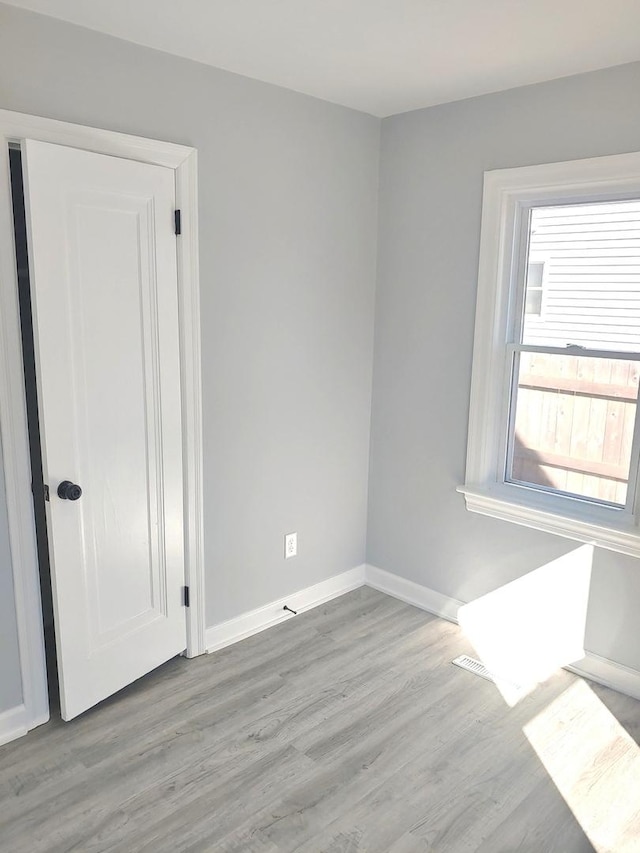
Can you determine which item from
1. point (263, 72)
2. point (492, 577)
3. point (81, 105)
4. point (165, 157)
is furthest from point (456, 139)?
point (492, 577)

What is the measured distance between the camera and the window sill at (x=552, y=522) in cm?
275

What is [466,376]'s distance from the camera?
10.7 ft

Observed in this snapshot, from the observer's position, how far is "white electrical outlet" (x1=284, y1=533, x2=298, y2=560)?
3398mm

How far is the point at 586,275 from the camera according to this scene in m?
2.84

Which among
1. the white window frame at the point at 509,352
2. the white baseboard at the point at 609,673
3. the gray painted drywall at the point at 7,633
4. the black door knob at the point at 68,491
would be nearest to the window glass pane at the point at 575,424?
the white window frame at the point at 509,352

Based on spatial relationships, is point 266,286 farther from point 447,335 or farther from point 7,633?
point 7,633

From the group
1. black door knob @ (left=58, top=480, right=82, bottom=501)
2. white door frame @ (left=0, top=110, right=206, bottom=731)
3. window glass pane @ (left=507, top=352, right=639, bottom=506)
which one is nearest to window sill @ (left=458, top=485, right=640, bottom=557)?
window glass pane @ (left=507, top=352, right=639, bottom=506)

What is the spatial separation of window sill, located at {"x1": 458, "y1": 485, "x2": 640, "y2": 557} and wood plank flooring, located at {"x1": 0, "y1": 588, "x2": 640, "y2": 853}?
2.07 ft

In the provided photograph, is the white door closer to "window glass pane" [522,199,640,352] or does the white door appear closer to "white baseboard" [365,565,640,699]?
"white baseboard" [365,565,640,699]

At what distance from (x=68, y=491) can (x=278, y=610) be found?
4.65ft

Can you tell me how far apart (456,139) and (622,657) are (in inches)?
94.1

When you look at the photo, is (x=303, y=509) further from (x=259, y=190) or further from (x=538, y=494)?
(x=259, y=190)

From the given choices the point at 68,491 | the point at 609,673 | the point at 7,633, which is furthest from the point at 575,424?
the point at 7,633

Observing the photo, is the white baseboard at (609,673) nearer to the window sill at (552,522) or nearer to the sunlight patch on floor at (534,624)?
the sunlight patch on floor at (534,624)
